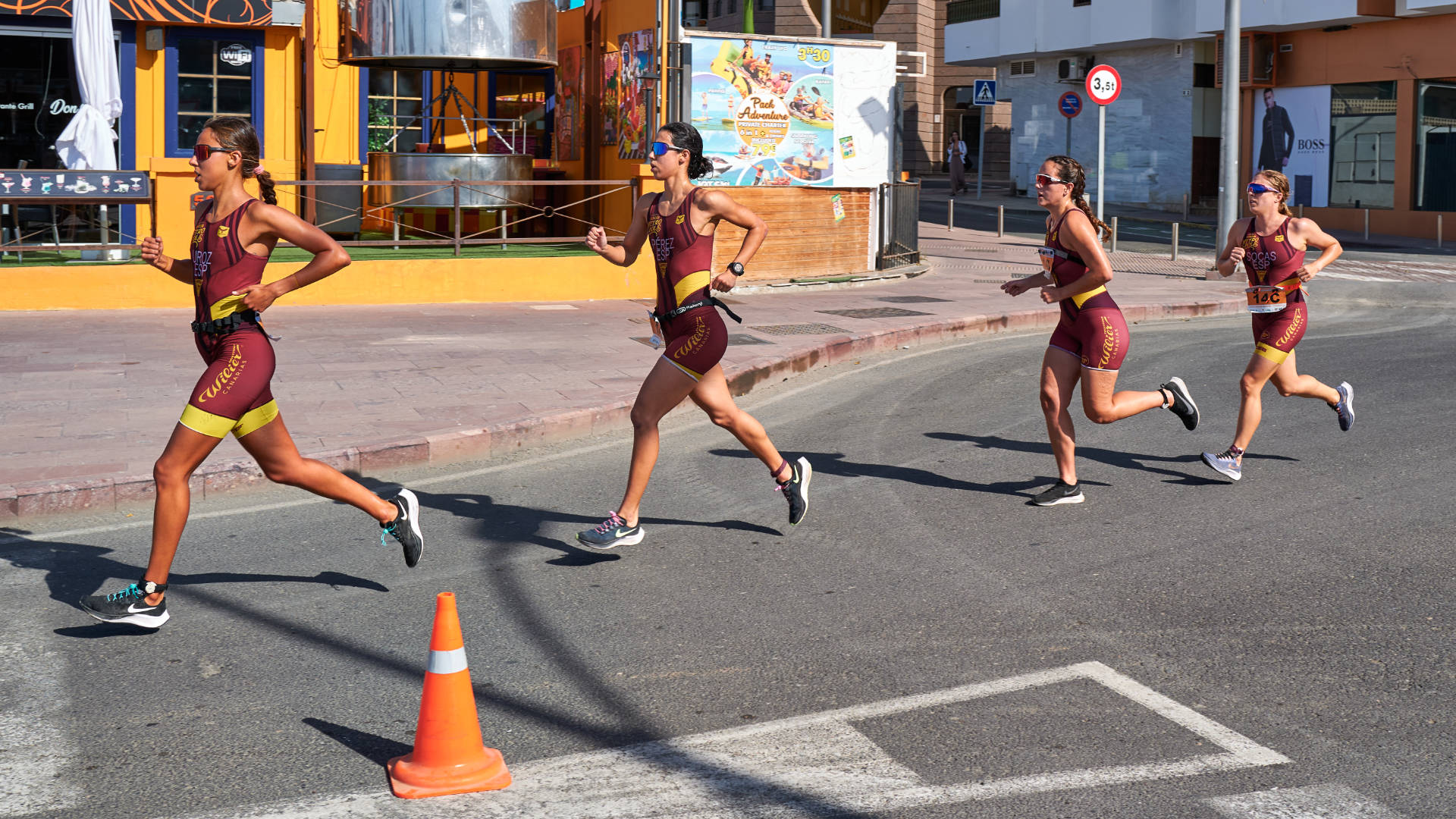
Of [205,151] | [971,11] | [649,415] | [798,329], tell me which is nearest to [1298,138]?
[971,11]

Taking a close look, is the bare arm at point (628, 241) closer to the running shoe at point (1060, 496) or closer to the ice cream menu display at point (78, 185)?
the running shoe at point (1060, 496)

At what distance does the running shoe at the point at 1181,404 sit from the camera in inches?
320

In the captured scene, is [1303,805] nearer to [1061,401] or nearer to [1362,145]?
[1061,401]

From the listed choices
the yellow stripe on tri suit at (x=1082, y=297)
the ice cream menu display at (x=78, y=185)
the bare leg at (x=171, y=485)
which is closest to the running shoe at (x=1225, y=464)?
the yellow stripe on tri suit at (x=1082, y=297)

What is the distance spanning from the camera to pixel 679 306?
6523 millimetres

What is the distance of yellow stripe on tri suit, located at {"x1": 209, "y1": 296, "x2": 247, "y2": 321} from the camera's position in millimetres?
5414

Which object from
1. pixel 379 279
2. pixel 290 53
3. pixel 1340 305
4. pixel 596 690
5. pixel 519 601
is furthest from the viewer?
pixel 290 53

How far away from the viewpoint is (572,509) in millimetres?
7395

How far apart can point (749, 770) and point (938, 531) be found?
9.79 ft

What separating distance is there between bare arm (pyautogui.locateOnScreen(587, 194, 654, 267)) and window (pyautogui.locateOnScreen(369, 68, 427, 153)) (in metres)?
14.5

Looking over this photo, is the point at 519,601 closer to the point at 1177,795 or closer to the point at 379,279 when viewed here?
the point at 1177,795

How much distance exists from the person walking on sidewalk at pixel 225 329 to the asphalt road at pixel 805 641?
247 millimetres

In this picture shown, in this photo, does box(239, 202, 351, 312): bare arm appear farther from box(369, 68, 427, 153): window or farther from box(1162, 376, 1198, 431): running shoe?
box(369, 68, 427, 153): window

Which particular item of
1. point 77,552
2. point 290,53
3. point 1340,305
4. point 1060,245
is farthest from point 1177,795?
point 290,53
